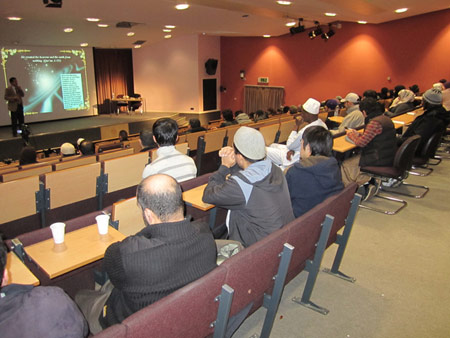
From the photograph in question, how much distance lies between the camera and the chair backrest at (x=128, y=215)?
2.31m

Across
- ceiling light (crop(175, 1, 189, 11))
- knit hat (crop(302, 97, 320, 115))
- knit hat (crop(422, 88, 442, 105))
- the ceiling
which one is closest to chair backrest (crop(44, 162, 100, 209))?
knit hat (crop(302, 97, 320, 115))

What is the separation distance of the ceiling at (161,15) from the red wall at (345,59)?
64 centimetres

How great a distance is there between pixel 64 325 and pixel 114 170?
2801 mm

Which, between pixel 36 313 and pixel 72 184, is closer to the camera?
pixel 36 313

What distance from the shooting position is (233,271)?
1.58m

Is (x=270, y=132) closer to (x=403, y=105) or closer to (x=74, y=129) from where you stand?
(x=403, y=105)

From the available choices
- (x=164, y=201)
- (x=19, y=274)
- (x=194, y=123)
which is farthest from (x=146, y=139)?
(x=164, y=201)

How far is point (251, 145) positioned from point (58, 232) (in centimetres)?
128

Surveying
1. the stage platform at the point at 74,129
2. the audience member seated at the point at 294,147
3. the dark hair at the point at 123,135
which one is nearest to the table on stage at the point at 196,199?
the audience member seated at the point at 294,147

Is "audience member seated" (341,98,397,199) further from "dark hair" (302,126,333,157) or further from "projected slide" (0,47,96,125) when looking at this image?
"projected slide" (0,47,96,125)

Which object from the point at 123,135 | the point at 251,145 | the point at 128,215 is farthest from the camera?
the point at 123,135

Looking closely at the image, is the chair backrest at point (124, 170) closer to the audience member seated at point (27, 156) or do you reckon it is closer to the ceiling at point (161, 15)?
the audience member seated at point (27, 156)

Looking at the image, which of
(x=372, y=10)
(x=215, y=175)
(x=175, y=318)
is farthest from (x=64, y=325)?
(x=372, y=10)

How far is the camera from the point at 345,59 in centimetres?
1176
